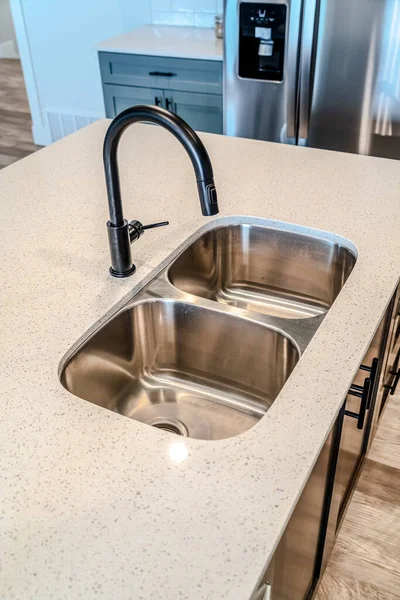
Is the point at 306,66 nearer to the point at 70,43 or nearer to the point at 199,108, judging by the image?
the point at 199,108

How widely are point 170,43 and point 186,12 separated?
0.48 metres

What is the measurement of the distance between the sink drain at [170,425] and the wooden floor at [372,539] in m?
0.68

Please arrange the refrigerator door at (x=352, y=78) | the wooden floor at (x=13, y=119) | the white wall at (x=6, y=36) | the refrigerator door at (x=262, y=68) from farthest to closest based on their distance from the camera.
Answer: the white wall at (x=6, y=36) < the wooden floor at (x=13, y=119) < the refrigerator door at (x=262, y=68) < the refrigerator door at (x=352, y=78)

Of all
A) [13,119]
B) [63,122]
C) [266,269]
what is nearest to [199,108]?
[63,122]

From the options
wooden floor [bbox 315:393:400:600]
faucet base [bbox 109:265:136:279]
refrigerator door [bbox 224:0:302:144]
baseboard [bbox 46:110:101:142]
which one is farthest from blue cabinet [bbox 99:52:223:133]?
faucet base [bbox 109:265:136:279]

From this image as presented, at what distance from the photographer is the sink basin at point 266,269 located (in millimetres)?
1354

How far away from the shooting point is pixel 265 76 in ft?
8.63

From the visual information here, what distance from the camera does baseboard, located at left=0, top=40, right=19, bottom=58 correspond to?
23.3 ft

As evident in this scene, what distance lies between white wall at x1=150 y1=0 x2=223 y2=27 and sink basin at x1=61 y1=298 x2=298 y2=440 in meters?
2.75

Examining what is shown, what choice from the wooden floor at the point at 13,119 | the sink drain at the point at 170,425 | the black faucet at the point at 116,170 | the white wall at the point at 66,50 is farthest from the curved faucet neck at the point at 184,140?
the wooden floor at the point at 13,119

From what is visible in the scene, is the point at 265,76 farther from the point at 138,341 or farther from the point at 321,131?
the point at 138,341

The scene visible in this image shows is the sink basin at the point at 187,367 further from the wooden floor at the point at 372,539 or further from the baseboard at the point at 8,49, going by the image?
the baseboard at the point at 8,49

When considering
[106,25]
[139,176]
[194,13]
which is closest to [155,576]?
[139,176]

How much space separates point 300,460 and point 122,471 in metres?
0.24
